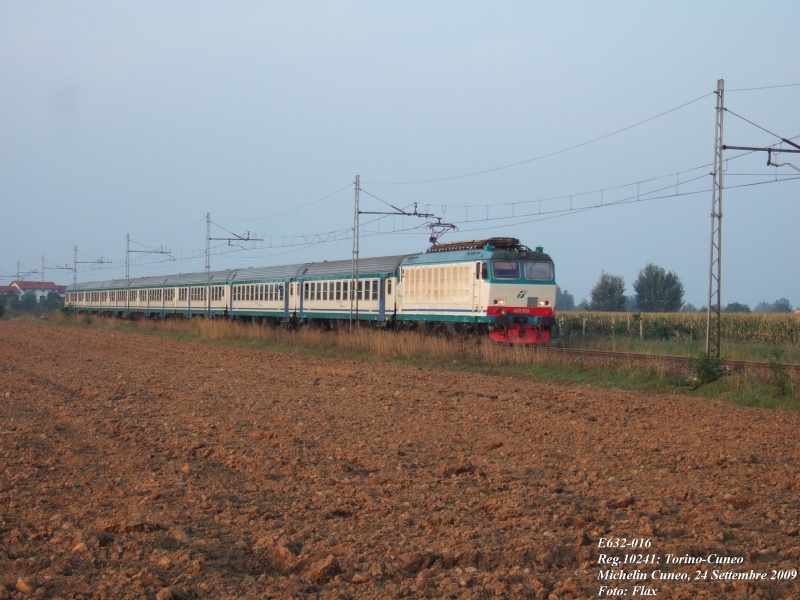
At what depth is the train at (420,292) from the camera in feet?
84.2

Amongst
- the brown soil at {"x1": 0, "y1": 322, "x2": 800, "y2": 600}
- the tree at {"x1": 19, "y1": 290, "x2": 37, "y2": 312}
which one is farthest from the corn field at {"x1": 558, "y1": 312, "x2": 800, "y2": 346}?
the tree at {"x1": 19, "y1": 290, "x2": 37, "y2": 312}

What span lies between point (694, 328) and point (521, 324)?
58.7ft

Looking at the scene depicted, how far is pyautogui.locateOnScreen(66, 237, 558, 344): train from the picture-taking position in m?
25.7

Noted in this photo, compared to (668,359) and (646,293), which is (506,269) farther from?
(646,293)

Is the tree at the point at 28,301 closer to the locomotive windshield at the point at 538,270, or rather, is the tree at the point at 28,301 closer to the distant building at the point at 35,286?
the distant building at the point at 35,286

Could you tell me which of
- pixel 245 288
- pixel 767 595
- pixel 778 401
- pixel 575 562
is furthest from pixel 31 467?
pixel 245 288

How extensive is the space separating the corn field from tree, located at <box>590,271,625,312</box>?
51.5 m

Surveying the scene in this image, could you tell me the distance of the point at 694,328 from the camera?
4047cm

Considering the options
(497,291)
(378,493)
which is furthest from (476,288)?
(378,493)

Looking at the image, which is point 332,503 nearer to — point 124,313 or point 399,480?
point 399,480

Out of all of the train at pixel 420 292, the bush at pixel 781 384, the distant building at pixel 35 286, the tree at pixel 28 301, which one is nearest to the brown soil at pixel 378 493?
the bush at pixel 781 384

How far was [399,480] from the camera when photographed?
8375 mm

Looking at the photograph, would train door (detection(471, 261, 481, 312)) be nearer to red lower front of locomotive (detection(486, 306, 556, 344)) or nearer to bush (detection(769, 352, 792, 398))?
red lower front of locomotive (detection(486, 306, 556, 344))

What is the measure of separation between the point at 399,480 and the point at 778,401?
9.67 meters
